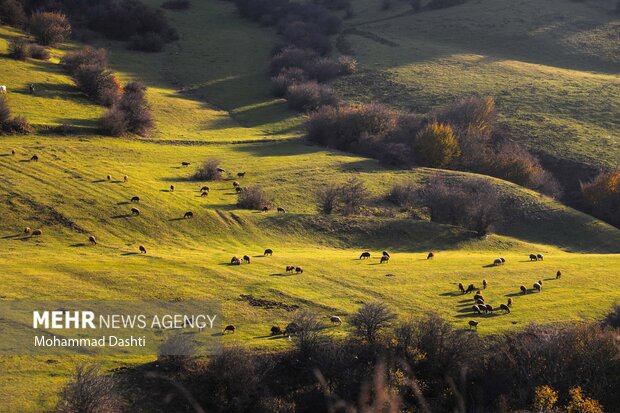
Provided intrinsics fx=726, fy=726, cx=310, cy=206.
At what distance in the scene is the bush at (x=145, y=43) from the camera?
10375cm

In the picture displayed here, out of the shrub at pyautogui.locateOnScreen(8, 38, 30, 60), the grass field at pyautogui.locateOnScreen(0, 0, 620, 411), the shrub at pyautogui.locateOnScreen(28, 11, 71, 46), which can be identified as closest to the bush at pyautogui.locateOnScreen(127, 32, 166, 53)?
the shrub at pyautogui.locateOnScreen(28, 11, 71, 46)

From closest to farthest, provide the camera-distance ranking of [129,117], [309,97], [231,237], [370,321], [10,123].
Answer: [370,321]
[231,237]
[10,123]
[129,117]
[309,97]

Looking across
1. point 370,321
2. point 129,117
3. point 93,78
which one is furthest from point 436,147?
point 370,321

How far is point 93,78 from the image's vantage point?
7525cm

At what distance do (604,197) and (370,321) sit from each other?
3904cm

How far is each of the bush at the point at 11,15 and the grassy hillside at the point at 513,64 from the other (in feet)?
141

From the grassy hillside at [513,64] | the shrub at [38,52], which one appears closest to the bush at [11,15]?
the shrub at [38,52]

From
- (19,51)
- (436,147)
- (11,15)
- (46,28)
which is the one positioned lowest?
(436,147)

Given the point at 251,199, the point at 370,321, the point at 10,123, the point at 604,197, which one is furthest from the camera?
the point at 604,197

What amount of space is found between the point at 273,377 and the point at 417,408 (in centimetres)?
577

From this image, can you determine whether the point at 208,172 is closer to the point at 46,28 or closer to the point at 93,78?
the point at 93,78

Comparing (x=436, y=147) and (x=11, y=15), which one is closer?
(x=436, y=147)

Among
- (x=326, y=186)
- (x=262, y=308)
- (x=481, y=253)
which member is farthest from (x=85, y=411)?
(x=326, y=186)

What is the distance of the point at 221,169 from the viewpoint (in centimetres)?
5928
